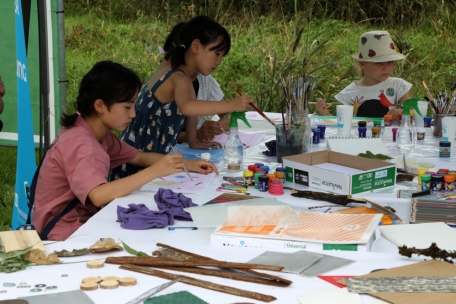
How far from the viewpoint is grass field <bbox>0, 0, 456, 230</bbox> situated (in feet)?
24.2

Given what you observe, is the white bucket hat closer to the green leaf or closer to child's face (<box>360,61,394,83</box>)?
child's face (<box>360,61,394,83</box>)

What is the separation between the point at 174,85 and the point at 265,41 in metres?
4.92

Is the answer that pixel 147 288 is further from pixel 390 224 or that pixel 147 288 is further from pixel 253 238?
pixel 390 224

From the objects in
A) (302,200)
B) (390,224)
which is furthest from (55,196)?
(390,224)

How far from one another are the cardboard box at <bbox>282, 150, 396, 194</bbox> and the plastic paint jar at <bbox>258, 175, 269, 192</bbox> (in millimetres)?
143

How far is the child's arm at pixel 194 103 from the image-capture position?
119 inches

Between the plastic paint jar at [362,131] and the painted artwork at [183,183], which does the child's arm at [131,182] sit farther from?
the plastic paint jar at [362,131]

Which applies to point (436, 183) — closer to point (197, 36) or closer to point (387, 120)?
point (387, 120)

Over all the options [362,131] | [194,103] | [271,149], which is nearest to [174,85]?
[194,103]

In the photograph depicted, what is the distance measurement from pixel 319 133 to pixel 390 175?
924mm

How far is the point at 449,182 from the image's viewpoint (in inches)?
94.3

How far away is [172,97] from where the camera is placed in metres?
3.34

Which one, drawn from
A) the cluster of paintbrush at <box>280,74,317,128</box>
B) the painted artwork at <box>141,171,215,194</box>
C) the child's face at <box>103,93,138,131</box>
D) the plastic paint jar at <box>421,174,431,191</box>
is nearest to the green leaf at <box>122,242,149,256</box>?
the painted artwork at <box>141,171,215,194</box>

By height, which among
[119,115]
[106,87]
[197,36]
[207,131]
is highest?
[197,36]
